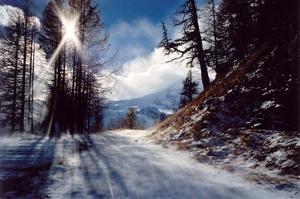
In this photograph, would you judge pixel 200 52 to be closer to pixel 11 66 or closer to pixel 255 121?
pixel 255 121

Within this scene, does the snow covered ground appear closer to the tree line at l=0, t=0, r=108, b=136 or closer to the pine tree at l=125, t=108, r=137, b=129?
the tree line at l=0, t=0, r=108, b=136

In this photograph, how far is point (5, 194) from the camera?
5816 mm

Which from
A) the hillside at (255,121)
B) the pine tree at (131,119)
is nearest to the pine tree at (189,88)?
the pine tree at (131,119)

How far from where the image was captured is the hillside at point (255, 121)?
25.6ft

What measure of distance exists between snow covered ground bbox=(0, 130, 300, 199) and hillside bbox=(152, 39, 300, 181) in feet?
3.11

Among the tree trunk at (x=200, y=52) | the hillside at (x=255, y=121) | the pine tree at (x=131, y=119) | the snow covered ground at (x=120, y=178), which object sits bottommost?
the snow covered ground at (x=120, y=178)

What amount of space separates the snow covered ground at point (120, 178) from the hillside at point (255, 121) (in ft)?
3.11

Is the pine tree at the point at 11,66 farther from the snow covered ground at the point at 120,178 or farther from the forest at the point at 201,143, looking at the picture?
the snow covered ground at the point at 120,178

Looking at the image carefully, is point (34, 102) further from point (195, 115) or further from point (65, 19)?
point (195, 115)

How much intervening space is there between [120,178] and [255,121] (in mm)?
5461

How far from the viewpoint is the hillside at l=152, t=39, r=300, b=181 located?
7812 mm

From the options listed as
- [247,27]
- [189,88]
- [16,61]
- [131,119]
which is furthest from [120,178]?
[131,119]

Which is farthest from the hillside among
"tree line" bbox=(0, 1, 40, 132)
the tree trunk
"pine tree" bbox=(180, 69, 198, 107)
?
"pine tree" bbox=(180, 69, 198, 107)

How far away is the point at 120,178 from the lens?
6.85 meters
